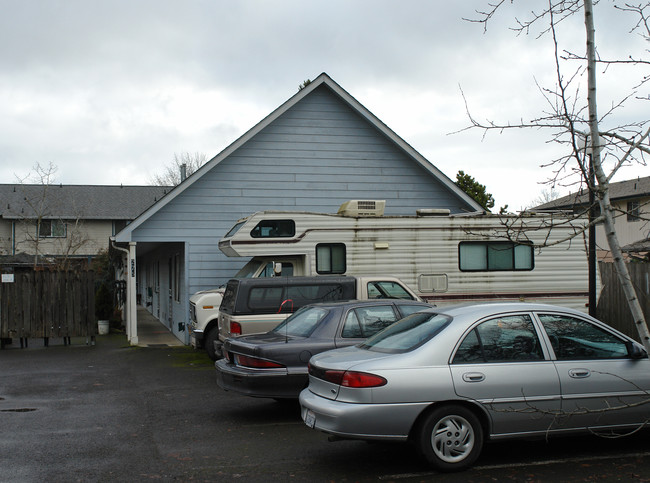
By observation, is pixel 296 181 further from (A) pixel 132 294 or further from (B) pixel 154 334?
(B) pixel 154 334

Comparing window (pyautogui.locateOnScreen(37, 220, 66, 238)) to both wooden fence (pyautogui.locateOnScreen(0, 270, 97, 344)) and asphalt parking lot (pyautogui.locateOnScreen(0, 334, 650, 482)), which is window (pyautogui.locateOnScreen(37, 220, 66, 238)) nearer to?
wooden fence (pyautogui.locateOnScreen(0, 270, 97, 344))

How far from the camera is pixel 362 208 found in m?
15.3

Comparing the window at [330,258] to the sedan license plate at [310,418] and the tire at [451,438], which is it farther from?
the tire at [451,438]

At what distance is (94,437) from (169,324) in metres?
15.2

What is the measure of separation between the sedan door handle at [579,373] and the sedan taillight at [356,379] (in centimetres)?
190

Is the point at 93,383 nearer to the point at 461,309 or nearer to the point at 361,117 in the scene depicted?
the point at 461,309

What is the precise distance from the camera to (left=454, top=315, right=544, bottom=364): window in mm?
6672

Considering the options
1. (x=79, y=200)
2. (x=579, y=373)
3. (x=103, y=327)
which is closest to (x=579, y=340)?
(x=579, y=373)

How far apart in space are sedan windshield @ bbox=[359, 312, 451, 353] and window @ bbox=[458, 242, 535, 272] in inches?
316

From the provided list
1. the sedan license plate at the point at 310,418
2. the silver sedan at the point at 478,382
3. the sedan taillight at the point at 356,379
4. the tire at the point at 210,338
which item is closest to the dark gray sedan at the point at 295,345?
the silver sedan at the point at 478,382

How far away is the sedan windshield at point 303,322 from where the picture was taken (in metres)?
9.26

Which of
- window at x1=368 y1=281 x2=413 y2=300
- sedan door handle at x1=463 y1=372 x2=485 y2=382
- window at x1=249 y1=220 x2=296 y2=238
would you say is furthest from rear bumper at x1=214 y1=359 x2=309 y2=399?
window at x1=249 y1=220 x2=296 y2=238

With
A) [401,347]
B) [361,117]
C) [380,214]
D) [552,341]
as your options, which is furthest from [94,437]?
[361,117]

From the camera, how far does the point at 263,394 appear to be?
872 centimetres
